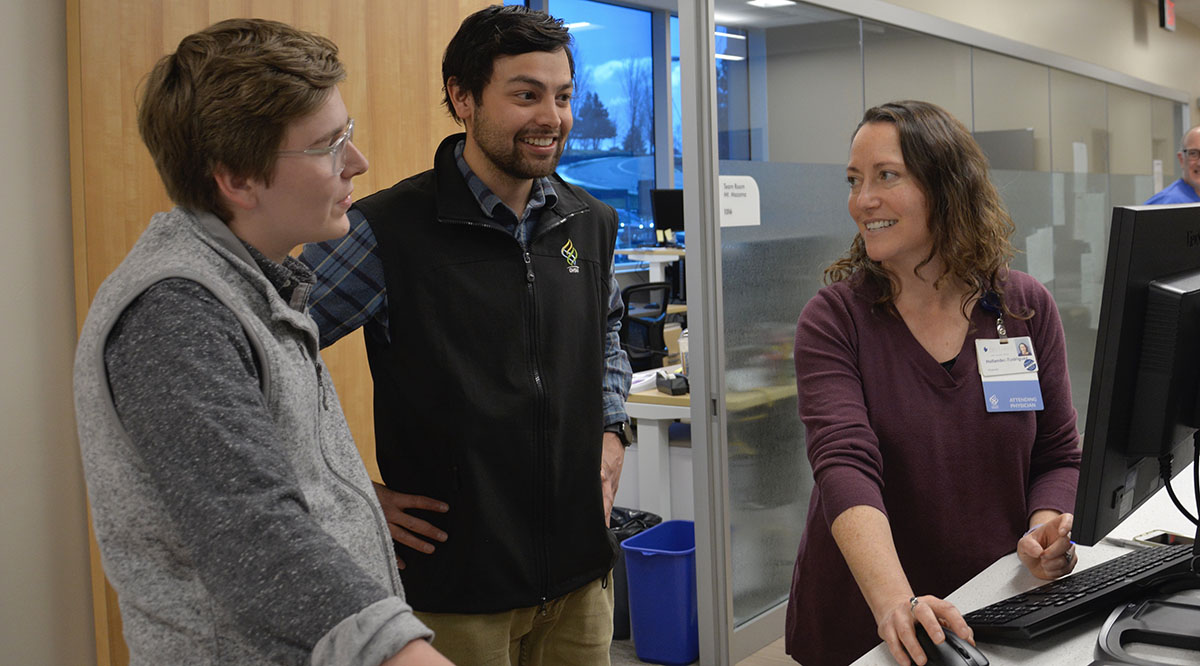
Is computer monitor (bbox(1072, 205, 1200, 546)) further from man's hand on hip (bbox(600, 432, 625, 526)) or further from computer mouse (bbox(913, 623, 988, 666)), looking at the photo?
man's hand on hip (bbox(600, 432, 625, 526))

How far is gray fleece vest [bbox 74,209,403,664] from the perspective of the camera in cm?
92

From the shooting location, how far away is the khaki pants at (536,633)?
5.51 feet

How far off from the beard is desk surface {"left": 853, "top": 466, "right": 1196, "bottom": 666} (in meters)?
0.95

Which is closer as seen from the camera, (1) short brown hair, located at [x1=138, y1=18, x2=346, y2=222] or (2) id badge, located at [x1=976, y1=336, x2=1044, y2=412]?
(1) short brown hair, located at [x1=138, y1=18, x2=346, y2=222]

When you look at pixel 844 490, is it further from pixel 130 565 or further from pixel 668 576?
pixel 668 576

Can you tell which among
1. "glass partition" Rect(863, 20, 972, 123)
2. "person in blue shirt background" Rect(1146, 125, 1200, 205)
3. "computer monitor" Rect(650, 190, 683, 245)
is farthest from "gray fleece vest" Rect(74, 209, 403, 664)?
"computer monitor" Rect(650, 190, 683, 245)

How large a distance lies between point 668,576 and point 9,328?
212 centimetres

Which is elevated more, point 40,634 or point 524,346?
point 524,346

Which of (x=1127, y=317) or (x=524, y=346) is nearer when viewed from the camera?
(x=1127, y=317)

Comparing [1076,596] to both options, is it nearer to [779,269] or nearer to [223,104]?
[223,104]

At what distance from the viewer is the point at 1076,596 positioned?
1312mm

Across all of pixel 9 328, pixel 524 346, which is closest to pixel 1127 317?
pixel 524 346

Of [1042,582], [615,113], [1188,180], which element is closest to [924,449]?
[1042,582]

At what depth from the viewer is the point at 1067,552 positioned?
146 centimetres
